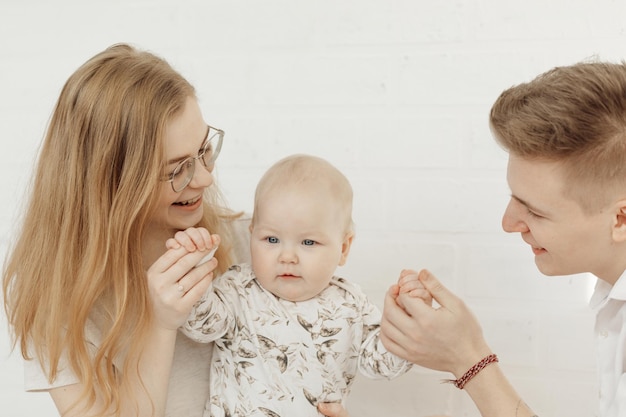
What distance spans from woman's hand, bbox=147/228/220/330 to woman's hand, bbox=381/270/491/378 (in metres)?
0.36

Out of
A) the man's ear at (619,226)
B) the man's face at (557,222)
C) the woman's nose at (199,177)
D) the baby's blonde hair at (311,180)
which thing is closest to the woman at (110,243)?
the woman's nose at (199,177)

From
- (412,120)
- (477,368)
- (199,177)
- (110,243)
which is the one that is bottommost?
(477,368)

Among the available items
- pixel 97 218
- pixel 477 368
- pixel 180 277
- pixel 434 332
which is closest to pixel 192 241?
pixel 180 277

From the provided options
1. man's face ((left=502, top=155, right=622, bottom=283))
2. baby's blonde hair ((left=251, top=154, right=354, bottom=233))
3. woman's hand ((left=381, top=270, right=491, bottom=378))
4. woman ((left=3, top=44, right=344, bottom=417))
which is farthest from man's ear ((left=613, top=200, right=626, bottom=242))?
woman ((left=3, top=44, right=344, bottom=417))

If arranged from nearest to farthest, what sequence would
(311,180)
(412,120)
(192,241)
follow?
1. (192,241)
2. (311,180)
3. (412,120)

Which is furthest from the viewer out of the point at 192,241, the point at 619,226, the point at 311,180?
the point at 311,180

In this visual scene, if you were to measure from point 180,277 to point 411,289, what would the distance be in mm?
441

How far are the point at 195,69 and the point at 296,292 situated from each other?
853 millimetres

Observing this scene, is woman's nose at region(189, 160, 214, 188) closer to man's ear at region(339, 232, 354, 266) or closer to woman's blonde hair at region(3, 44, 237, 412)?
woman's blonde hair at region(3, 44, 237, 412)

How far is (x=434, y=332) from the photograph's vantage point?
1.48m

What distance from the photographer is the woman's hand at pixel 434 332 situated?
1479 millimetres

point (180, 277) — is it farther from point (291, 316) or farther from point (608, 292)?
point (608, 292)

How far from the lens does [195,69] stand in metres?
2.14

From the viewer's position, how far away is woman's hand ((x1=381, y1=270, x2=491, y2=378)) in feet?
4.85
